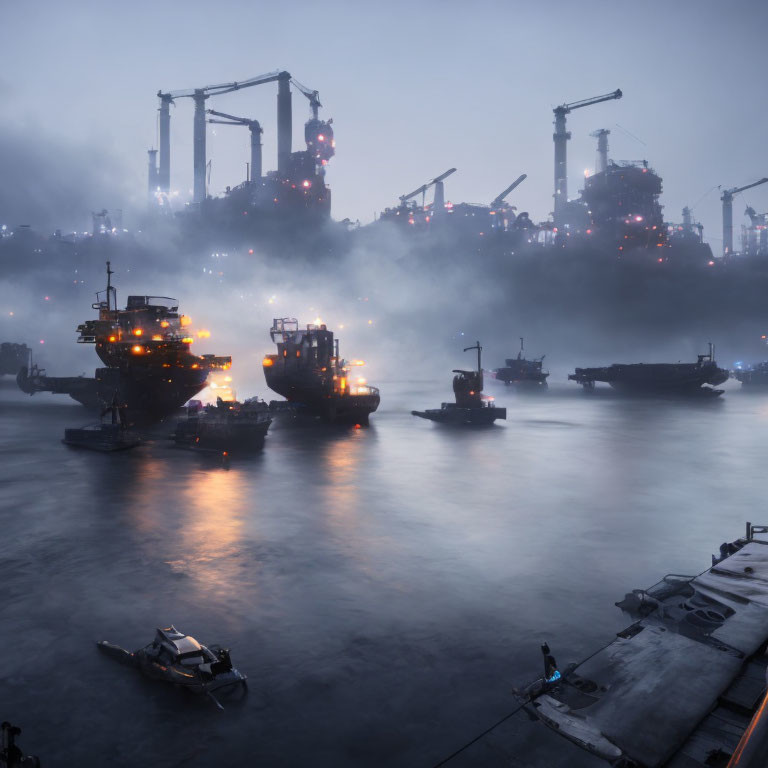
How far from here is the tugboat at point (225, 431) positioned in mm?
58656

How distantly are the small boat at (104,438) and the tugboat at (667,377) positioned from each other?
398 ft

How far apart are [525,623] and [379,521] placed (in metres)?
15.3

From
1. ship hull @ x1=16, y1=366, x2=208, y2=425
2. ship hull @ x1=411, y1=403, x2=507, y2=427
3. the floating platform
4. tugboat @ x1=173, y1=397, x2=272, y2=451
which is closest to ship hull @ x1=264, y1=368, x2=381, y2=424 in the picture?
ship hull @ x1=411, y1=403, x2=507, y2=427

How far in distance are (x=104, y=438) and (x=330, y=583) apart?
44163 mm

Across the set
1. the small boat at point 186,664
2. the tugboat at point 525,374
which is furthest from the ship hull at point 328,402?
the tugboat at point 525,374

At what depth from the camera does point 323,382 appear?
79562 mm

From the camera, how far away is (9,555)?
90.7 feet

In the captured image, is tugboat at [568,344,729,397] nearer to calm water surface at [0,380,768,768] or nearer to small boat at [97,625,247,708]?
calm water surface at [0,380,768,768]

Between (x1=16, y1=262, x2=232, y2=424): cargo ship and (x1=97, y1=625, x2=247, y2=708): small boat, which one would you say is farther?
(x1=16, y1=262, x2=232, y2=424): cargo ship

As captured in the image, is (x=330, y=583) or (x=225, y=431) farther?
(x=225, y=431)

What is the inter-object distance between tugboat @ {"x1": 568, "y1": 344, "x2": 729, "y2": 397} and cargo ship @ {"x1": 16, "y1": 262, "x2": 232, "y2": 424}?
100 m

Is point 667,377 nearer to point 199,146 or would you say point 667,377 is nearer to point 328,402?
point 328,402

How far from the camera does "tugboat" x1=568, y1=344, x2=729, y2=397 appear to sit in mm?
136875

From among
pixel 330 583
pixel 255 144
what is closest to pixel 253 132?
pixel 255 144
